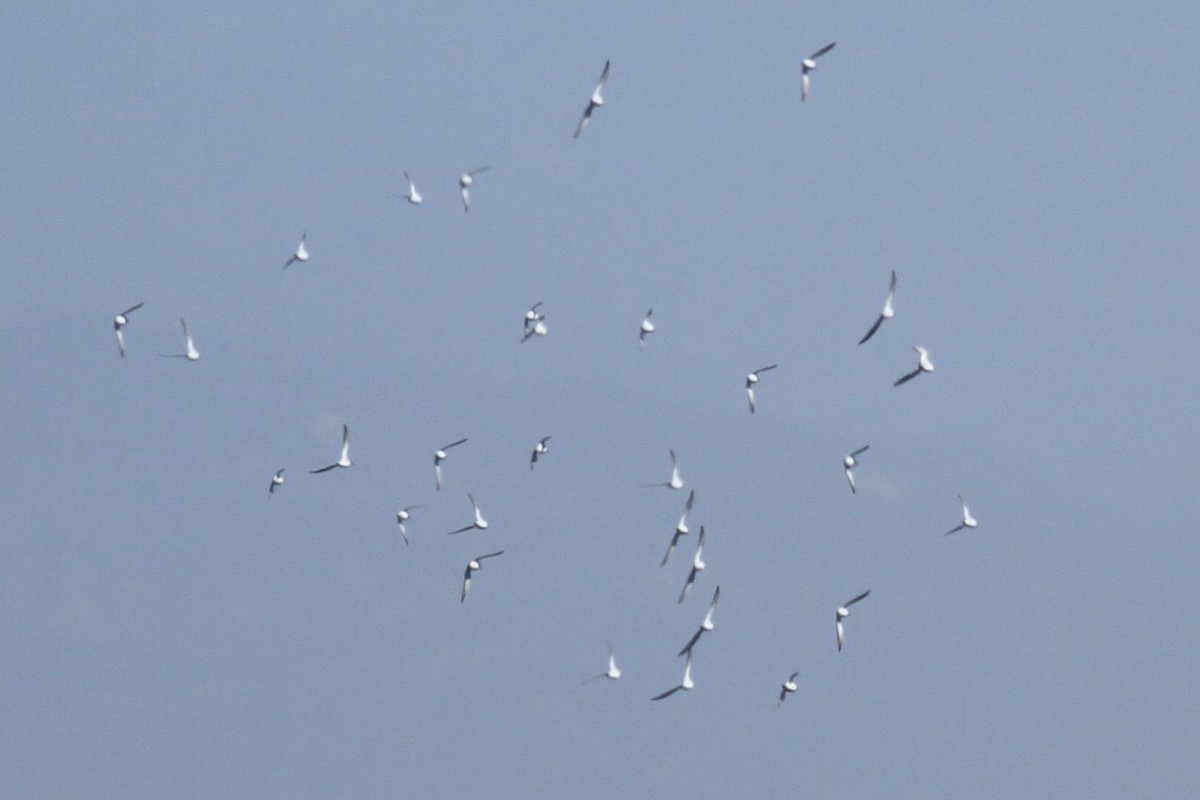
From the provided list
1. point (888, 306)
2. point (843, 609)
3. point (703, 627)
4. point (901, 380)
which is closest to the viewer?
point (901, 380)

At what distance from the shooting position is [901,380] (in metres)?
84.1

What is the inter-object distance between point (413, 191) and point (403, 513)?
475 inches

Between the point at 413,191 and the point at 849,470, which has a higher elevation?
the point at 413,191

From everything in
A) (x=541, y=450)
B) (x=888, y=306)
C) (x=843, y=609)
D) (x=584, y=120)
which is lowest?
(x=843, y=609)

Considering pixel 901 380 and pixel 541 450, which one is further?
pixel 541 450

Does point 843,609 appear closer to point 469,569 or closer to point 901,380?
point 469,569

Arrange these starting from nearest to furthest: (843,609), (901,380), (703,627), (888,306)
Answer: (901,380)
(888,306)
(703,627)
(843,609)

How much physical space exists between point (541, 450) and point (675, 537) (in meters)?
8.95

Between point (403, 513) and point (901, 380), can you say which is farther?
point (403, 513)

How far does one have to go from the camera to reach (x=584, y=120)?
85375 mm

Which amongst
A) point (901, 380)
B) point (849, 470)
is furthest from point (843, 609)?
point (901, 380)

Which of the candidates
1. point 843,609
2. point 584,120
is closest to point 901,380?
point 584,120

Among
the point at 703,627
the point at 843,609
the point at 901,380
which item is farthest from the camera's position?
the point at 843,609

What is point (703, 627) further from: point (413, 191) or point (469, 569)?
point (413, 191)
